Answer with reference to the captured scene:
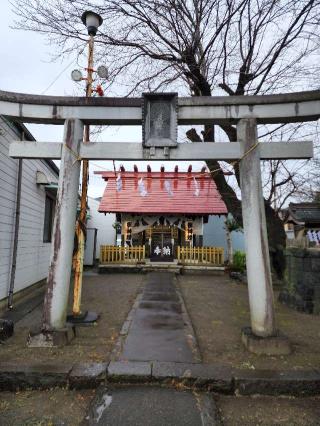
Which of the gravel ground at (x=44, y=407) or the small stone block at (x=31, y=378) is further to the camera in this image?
the small stone block at (x=31, y=378)

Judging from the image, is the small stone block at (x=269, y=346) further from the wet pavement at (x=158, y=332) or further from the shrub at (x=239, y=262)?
the shrub at (x=239, y=262)

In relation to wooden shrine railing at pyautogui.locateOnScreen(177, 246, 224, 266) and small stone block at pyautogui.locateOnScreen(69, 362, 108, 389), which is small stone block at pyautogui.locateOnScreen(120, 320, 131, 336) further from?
wooden shrine railing at pyautogui.locateOnScreen(177, 246, 224, 266)

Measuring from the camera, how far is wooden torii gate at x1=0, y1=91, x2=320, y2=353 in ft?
17.3

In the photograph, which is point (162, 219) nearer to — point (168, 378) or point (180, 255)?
point (180, 255)

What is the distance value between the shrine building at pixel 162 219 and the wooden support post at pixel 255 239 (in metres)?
10.8

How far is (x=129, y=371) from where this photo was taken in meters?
4.11

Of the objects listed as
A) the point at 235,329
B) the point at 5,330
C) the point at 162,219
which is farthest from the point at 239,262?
the point at 5,330

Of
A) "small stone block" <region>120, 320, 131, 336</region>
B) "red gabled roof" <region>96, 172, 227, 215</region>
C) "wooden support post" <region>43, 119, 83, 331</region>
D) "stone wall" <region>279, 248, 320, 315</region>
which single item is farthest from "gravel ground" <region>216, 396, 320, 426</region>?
"red gabled roof" <region>96, 172, 227, 215</region>

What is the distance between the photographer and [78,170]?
570 cm

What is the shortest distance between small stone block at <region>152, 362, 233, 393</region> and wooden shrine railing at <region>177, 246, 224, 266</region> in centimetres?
1210

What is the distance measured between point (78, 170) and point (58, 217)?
970 mm

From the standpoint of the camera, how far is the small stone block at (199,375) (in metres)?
3.96

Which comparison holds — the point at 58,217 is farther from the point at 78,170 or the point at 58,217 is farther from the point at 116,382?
the point at 116,382

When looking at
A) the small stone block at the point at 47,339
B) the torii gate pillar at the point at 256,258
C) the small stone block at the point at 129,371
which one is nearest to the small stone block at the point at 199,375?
the small stone block at the point at 129,371
